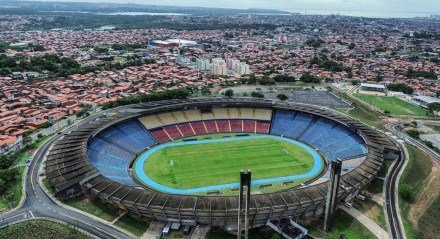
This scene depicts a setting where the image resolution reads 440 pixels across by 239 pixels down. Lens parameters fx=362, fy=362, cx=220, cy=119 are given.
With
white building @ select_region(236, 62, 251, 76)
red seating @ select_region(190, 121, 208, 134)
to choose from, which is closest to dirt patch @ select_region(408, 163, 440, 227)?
red seating @ select_region(190, 121, 208, 134)

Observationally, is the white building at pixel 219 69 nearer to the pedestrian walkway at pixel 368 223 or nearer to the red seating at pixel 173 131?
the red seating at pixel 173 131

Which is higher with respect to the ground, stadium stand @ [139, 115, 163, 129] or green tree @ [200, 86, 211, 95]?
stadium stand @ [139, 115, 163, 129]

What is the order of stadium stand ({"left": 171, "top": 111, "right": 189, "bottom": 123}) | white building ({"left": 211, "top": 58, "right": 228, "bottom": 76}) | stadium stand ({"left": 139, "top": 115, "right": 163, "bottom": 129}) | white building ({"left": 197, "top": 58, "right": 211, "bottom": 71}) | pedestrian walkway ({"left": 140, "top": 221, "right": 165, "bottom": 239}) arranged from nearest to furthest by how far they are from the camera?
pedestrian walkway ({"left": 140, "top": 221, "right": 165, "bottom": 239}) < stadium stand ({"left": 139, "top": 115, "right": 163, "bottom": 129}) < stadium stand ({"left": 171, "top": 111, "right": 189, "bottom": 123}) < white building ({"left": 211, "top": 58, "right": 228, "bottom": 76}) < white building ({"left": 197, "top": 58, "right": 211, "bottom": 71})

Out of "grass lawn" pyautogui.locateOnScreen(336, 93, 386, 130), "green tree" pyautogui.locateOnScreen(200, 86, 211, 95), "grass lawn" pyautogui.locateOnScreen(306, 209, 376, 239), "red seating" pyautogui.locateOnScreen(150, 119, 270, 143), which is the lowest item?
"green tree" pyautogui.locateOnScreen(200, 86, 211, 95)

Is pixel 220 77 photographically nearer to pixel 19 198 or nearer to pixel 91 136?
pixel 91 136

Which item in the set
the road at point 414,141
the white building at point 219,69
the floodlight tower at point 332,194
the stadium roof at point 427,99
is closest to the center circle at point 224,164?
the floodlight tower at point 332,194

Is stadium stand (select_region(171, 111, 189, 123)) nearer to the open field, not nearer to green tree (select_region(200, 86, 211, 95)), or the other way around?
green tree (select_region(200, 86, 211, 95))

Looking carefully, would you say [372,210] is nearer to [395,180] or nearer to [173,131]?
[395,180]

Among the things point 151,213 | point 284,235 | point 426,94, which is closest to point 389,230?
point 284,235
